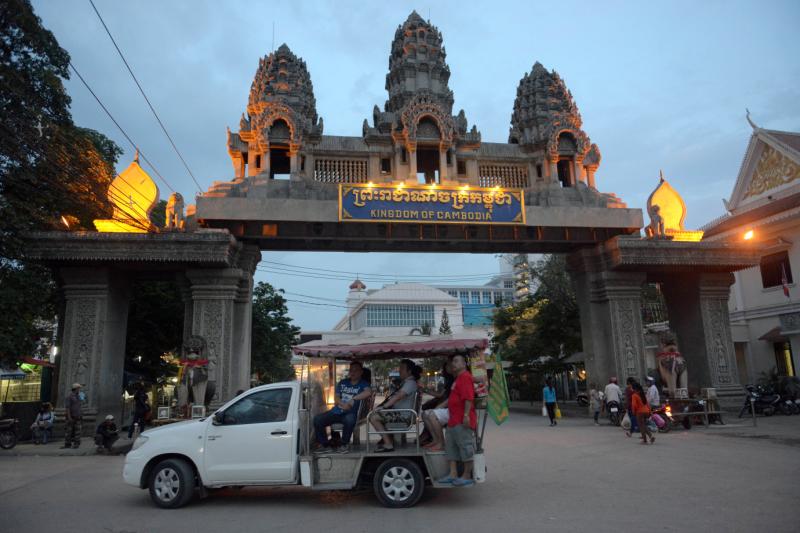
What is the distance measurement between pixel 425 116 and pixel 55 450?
15.9 meters

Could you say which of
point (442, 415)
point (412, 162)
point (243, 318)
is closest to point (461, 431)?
point (442, 415)

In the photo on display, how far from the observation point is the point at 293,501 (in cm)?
747

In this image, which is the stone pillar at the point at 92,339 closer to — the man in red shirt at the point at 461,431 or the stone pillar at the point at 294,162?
the stone pillar at the point at 294,162

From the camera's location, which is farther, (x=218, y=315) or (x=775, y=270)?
(x=775, y=270)

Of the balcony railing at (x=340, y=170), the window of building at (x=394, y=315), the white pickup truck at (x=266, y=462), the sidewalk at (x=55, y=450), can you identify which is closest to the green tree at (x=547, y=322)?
the balcony railing at (x=340, y=170)

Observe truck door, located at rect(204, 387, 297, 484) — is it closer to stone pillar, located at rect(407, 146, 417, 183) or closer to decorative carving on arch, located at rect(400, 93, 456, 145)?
stone pillar, located at rect(407, 146, 417, 183)

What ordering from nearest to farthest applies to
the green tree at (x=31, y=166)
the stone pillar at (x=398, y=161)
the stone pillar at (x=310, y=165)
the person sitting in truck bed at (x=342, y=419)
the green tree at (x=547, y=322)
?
the person sitting in truck bed at (x=342, y=419), the green tree at (x=31, y=166), the stone pillar at (x=310, y=165), the stone pillar at (x=398, y=161), the green tree at (x=547, y=322)

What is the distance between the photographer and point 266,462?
7.10m

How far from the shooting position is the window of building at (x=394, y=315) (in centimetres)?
7756

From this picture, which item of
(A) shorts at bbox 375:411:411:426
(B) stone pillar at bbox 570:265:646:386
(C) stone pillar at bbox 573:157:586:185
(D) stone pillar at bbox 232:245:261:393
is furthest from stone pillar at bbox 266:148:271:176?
(A) shorts at bbox 375:411:411:426

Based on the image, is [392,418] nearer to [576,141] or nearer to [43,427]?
[43,427]

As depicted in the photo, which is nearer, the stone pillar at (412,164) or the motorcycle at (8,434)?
the motorcycle at (8,434)

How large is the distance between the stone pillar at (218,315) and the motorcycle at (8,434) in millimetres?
5120

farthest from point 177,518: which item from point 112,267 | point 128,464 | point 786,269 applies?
point 786,269
